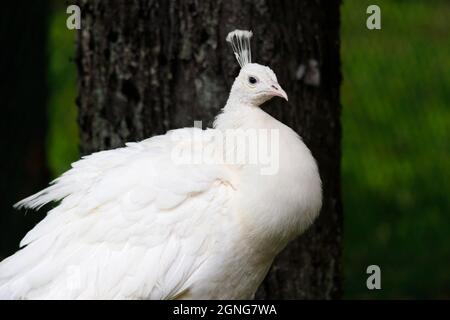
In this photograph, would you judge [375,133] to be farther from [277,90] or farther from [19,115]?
[277,90]

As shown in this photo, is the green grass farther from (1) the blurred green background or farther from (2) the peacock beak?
(2) the peacock beak

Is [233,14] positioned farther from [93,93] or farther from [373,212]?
[373,212]

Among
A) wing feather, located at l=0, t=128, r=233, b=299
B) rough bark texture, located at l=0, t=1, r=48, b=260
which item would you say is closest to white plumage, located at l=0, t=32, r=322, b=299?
wing feather, located at l=0, t=128, r=233, b=299

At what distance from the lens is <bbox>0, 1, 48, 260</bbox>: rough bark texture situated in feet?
19.9

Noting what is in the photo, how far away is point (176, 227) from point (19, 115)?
9.09ft

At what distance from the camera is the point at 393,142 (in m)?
8.02

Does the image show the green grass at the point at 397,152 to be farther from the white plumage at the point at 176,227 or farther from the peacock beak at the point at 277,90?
the peacock beak at the point at 277,90

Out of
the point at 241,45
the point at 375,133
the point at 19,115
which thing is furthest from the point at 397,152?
the point at 241,45

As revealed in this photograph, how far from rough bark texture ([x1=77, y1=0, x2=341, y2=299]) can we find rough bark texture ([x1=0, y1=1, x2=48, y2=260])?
1548 millimetres

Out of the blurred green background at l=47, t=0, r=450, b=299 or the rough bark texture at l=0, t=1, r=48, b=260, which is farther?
the blurred green background at l=47, t=0, r=450, b=299

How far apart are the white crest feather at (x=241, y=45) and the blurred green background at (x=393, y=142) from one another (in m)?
2.92

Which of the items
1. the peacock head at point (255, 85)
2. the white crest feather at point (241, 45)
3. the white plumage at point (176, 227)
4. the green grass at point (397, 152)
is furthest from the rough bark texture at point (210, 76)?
the green grass at point (397, 152)

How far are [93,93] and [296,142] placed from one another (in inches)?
49.5
